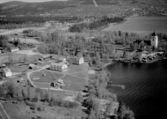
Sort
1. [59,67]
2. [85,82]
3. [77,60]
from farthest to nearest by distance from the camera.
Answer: [77,60], [59,67], [85,82]

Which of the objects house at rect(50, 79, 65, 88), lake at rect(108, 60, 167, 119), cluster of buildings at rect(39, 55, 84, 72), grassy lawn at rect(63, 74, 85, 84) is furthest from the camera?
cluster of buildings at rect(39, 55, 84, 72)

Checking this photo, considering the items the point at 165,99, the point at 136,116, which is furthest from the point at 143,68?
the point at 136,116

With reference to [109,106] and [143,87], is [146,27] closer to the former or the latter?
[143,87]

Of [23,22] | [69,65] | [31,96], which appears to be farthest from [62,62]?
[23,22]

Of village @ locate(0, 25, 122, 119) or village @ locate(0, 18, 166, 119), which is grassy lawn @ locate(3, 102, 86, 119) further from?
village @ locate(0, 25, 122, 119)

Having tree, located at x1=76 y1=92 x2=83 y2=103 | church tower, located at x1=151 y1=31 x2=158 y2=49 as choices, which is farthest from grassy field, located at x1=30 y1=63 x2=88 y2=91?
church tower, located at x1=151 y1=31 x2=158 y2=49

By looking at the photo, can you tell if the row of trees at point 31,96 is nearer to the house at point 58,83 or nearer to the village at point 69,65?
the village at point 69,65

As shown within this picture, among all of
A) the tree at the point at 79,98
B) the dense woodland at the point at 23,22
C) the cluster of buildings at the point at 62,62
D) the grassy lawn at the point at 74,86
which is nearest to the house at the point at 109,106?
the tree at the point at 79,98

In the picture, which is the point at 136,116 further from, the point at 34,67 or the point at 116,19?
the point at 116,19
